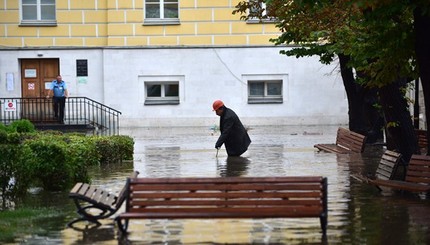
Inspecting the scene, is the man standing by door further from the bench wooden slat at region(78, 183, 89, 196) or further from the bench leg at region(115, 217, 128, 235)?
the bench leg at region(115, 217, 128, 235)

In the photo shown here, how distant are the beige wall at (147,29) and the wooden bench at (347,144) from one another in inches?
582

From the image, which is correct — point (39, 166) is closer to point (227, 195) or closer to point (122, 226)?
point (122, 226)

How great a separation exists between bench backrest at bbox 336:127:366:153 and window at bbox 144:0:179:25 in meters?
15.8

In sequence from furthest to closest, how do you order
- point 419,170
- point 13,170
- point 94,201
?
point 13,170 → point 419,170 → point 94,201

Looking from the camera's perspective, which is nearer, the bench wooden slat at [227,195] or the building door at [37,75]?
the bench wooden slat at [227,195]

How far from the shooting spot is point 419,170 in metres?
16.0

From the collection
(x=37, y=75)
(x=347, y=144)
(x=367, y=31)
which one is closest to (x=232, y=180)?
(x=367, y=31)

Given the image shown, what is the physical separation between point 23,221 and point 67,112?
2801 cm

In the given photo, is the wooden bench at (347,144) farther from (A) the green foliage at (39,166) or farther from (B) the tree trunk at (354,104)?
(A) the green foliage at (39,166)

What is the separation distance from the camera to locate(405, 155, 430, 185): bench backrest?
1576cm

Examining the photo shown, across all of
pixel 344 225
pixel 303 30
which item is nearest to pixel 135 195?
pixel 344 225

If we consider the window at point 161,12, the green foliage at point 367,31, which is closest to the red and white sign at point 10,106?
the window at point 161,12

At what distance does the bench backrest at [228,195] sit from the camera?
40.0 feet

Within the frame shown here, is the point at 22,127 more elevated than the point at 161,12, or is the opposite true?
the point at 161,12
